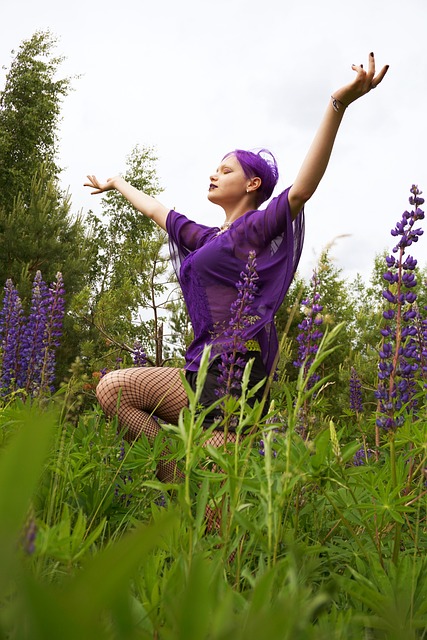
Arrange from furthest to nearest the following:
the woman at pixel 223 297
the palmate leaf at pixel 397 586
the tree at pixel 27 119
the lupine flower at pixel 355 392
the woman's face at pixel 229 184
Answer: the tree at pixel 27 119, the lupine flower at pixel 355 392, the woman's face at pixel 229 184, the woman at pixel 223 297, the palmate leaf at pixel 397 586

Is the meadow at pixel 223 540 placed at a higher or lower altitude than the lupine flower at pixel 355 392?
lower

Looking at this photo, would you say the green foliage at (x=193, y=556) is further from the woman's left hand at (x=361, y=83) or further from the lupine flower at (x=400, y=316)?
the woman's left hand at (x=361, y=83)

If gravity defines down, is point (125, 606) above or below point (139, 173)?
below

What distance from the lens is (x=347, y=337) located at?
12945 mm

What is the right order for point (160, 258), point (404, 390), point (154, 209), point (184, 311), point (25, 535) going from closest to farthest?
point (25, 535) < point (404, 390) < point (154, 209) < point (160, 258) < point (184, 311)

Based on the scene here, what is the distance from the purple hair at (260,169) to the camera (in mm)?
3910

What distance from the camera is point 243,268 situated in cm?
350

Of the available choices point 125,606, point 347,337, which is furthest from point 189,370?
point 347,337

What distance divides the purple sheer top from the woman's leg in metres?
0.16

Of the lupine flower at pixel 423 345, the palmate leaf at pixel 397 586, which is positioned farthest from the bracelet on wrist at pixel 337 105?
the palmate leaf at pixel 397 586

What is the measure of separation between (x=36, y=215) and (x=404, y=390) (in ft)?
54.7

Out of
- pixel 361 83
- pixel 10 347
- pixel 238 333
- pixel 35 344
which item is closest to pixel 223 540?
pixel 238 333

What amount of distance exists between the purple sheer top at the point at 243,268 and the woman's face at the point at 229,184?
12.7 inches

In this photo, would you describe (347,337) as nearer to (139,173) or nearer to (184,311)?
(184,311)
